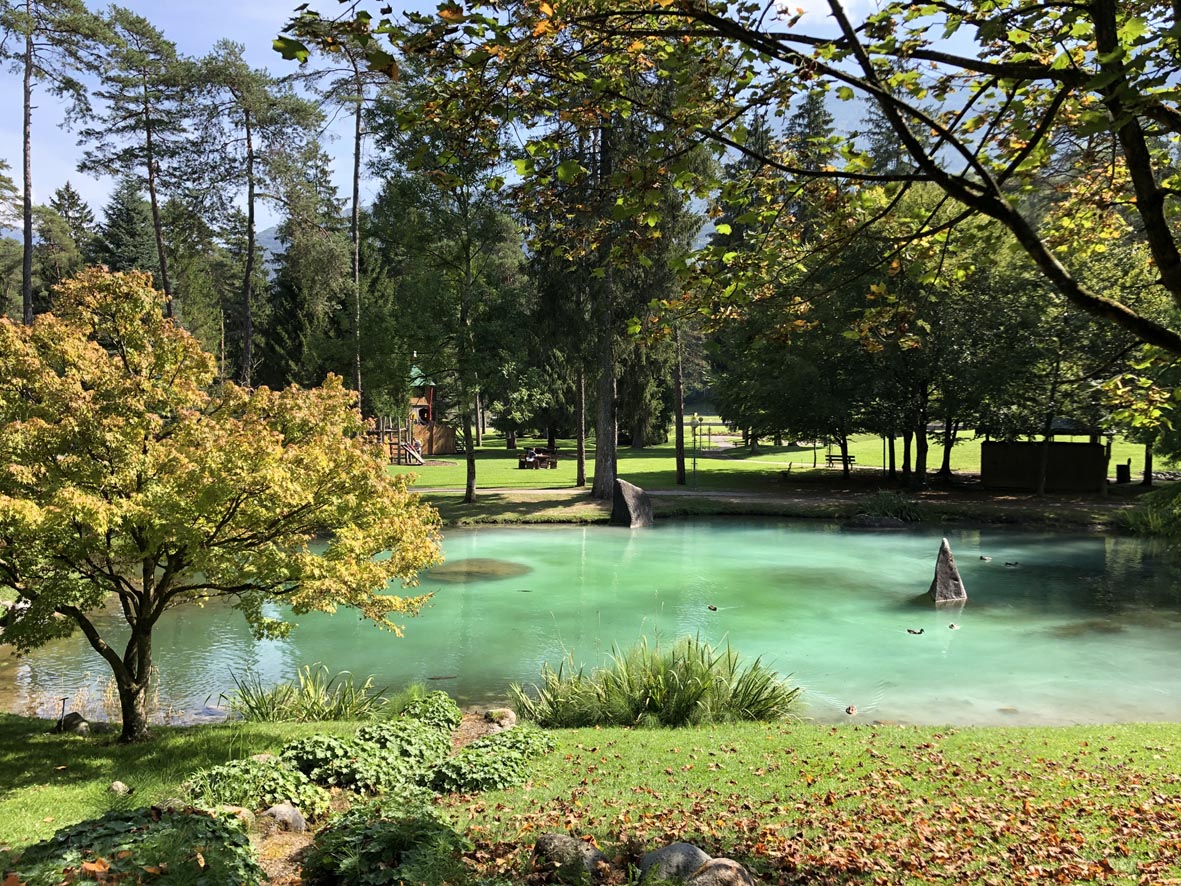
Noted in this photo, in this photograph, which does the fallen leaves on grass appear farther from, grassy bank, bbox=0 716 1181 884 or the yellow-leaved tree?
the yellow-leaved tree

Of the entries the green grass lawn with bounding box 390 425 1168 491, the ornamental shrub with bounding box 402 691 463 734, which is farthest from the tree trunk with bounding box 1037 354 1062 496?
the ornamental shrub with bounding box 402 691 463 734

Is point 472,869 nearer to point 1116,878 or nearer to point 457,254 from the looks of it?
point 1116,878

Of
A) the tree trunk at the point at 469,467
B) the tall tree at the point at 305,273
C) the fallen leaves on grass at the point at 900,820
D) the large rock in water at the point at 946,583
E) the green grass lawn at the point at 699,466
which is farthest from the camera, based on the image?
the green grass lawn at the point at 699,466

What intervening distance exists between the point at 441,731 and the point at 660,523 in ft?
57.0

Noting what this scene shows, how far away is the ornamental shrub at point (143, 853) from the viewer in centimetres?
358

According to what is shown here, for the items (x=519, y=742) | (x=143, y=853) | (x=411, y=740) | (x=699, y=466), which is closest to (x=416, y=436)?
(x=699, y=466)

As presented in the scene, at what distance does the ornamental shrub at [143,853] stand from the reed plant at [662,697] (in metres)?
4.86

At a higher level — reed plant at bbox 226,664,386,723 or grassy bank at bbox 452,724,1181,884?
grassy bank at bbox 452,724,1181,884

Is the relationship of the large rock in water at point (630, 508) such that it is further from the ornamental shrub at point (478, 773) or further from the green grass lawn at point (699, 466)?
the ornamental shrub at point (478, 773)

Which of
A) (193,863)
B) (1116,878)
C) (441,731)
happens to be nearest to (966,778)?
(1116,878)

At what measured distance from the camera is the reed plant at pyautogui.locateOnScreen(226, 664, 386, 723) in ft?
30.3

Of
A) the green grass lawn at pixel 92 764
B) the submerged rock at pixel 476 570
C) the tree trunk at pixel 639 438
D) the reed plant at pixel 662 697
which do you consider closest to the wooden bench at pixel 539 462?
the tree trunk at pixel 639 438

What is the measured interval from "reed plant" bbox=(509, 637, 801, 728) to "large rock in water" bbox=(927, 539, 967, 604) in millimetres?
6899

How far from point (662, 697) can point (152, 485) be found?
18.1 feet
